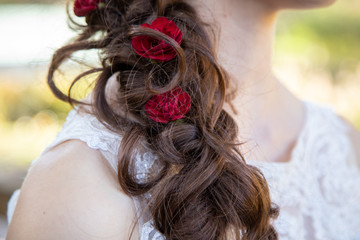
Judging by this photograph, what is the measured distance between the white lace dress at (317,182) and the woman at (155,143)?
0.12m

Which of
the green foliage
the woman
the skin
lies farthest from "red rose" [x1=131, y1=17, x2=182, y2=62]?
the green foliage

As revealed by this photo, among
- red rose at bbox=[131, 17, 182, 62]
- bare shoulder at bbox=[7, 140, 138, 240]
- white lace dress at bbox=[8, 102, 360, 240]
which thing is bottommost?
white lace dress at bbox=[8, 102, 360, 240]

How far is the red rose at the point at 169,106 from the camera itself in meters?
0.91

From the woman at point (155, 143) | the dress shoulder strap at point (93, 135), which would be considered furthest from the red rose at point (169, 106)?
the dress shoulder strap at point (93, 135)

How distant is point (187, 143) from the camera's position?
92 centimetres

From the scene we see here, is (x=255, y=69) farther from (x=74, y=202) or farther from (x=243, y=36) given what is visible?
(x=74, y=202)

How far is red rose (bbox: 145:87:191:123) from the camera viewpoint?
2.99ft

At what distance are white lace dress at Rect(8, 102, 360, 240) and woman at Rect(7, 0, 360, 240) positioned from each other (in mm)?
121

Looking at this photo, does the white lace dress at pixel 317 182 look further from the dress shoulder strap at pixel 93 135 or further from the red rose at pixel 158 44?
the red rose at pixel 158 44

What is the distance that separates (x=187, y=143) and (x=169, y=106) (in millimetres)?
92

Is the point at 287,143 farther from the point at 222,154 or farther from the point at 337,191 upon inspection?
the point at 222,154

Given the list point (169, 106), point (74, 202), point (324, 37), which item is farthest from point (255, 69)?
point (324, 37)

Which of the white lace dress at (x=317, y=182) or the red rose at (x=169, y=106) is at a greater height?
the red rose at (x=169, y=106)

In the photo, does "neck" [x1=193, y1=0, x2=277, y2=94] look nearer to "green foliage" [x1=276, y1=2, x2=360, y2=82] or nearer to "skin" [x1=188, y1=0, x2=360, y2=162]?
"skin" [x1=188, y1=0, x2=360, y2=162]
